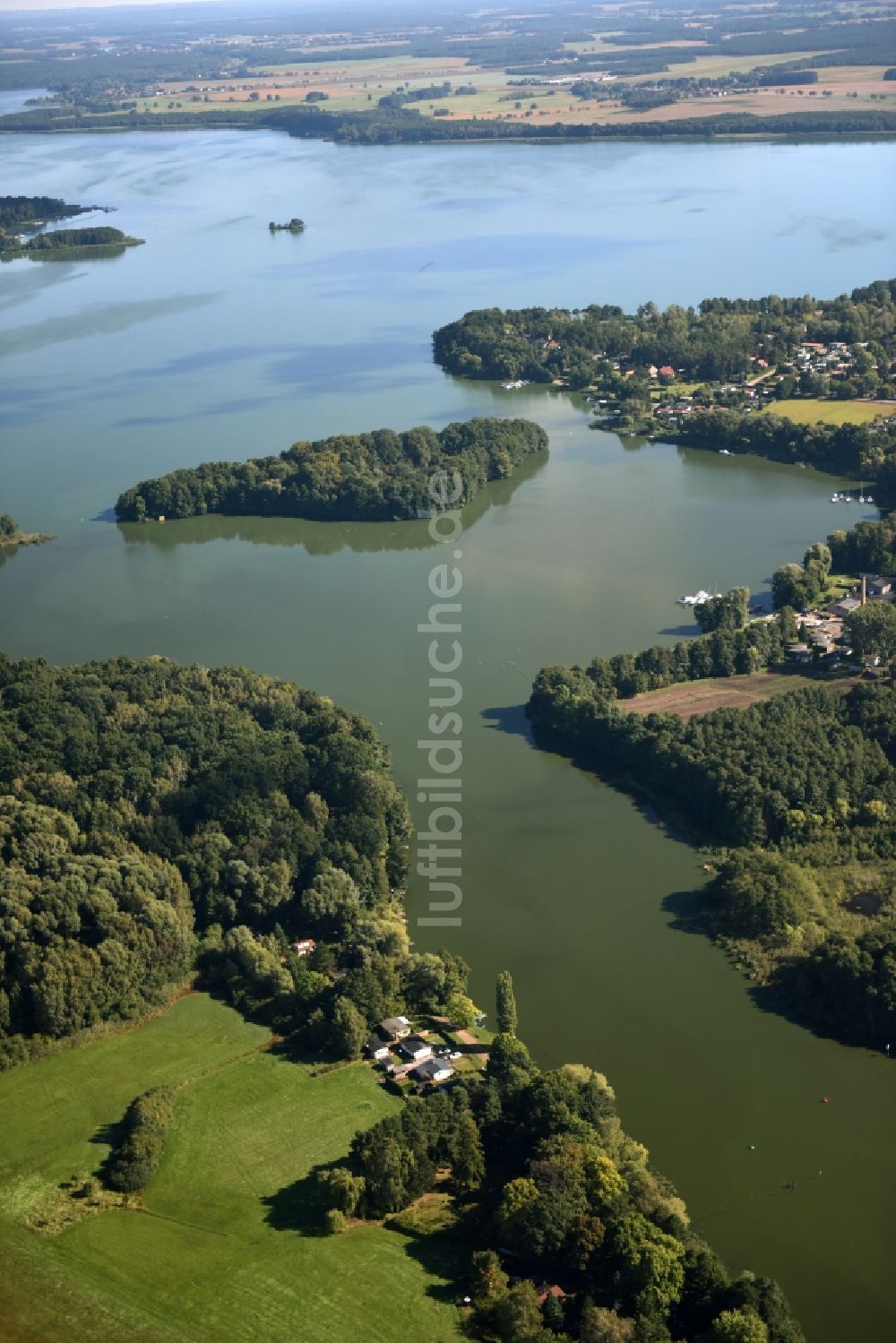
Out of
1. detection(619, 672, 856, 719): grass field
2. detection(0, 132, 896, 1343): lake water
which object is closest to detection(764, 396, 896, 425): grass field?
detection(0, 132, 896, 1343): lake water

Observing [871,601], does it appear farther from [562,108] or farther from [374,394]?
[562,108]

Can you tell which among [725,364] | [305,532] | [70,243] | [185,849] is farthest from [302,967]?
[70,243]

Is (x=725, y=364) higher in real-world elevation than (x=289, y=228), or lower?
lower

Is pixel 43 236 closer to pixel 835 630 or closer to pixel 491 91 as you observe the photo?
pixel 835 630

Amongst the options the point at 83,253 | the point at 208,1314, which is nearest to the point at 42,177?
the point at 83,253

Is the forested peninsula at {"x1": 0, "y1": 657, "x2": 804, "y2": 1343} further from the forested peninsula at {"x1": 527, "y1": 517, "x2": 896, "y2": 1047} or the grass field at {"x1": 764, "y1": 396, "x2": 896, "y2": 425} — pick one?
the grass field at {"x1": 764, "y1": 396, "x2": 896, "y2": 425}

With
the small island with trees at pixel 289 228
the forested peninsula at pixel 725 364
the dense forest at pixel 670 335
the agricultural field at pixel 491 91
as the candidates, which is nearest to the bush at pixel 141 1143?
the forested peninsula at pixel 725 364
